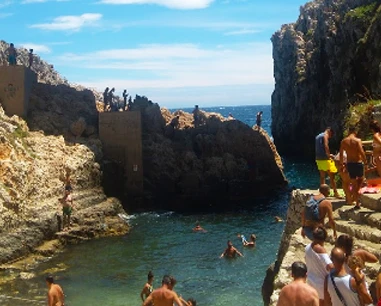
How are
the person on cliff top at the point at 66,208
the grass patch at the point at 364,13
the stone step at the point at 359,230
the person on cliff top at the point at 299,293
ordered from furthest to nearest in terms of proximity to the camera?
the grass patch at the point at 364,13, the person on cliff top at the point at 66,208, the stone step at the point at 359,230, the person on cliff top at the point at 299,293

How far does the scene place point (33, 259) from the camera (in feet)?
85.3

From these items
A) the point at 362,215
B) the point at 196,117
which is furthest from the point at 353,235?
the point at 196,117

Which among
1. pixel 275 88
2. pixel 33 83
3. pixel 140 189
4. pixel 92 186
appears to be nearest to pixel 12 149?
pixel 92 186

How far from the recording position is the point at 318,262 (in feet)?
26.8

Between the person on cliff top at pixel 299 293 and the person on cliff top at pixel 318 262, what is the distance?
3.22 feet

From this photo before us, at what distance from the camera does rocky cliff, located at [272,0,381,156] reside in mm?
46125

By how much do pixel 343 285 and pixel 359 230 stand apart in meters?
4.12

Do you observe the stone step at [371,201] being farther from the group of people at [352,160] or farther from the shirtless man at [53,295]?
the shirtless man at [53,295]

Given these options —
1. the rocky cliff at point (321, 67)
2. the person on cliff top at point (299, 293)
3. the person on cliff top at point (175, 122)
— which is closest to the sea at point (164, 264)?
the person on cliff top at point (175, 122)

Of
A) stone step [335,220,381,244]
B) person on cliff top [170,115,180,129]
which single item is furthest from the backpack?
person on cliff top [170,115,180,129]

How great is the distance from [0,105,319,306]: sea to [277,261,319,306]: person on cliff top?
1294 cm

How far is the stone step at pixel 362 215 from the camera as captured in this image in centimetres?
1127

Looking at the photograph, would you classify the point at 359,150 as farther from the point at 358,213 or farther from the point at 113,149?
the point at 113,149

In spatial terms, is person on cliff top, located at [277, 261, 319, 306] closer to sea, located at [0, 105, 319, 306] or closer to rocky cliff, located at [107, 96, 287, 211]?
sea, located at [0, 105, 319, 306]
